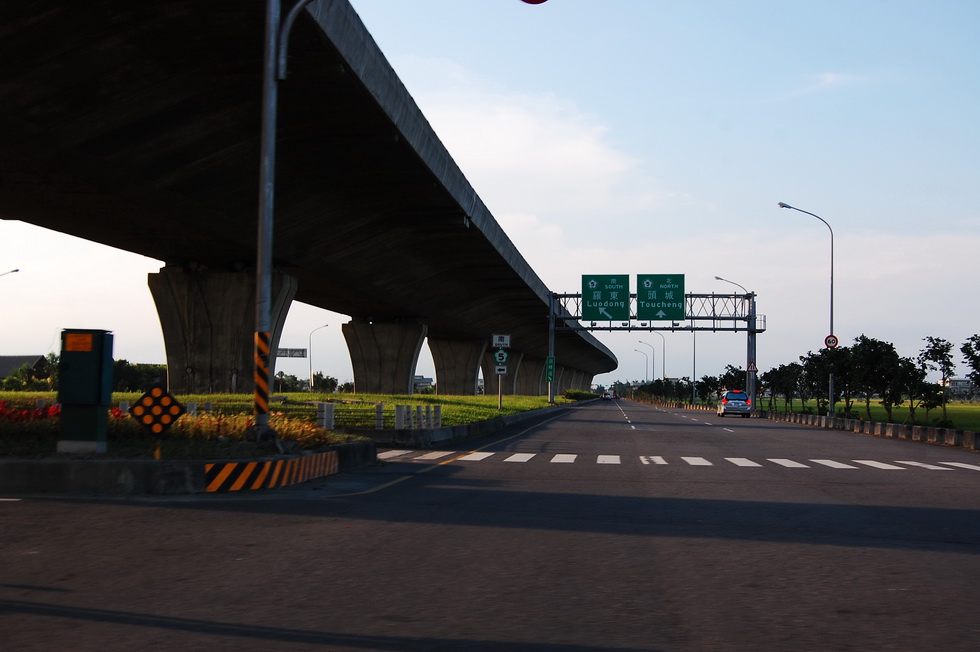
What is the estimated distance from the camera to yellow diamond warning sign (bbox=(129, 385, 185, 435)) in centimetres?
1552

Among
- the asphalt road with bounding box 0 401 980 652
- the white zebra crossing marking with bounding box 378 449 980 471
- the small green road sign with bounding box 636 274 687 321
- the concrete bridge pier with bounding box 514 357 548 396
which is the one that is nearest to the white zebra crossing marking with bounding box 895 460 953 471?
the white zebra crossing marking with bounding box 378 449 980 471

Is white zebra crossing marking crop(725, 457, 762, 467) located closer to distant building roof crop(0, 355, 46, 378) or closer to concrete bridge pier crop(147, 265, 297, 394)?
concrete bridge pier crop(147, 265, 297, 394)

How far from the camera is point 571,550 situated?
30.3ft

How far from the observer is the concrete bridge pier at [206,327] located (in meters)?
38.8

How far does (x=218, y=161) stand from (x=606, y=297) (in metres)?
40.2

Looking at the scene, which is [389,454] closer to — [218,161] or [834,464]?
[834,464]

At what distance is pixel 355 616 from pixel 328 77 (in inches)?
770

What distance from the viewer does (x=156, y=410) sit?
15523 millimetres

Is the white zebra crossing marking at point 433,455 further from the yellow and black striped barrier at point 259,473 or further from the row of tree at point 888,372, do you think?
the row of tree at point 888,372

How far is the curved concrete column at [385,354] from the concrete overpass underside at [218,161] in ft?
37.1

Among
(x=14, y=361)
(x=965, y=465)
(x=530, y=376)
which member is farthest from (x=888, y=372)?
(x=14, y=361)

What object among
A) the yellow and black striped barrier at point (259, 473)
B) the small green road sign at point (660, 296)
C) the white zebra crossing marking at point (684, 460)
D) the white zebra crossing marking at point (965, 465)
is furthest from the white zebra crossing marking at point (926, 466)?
the small green road sign at point (660, 296)

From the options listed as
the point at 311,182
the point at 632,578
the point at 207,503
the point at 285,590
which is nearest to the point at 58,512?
the point at 207,503

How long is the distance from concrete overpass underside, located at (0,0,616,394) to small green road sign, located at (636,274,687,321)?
13.9m
